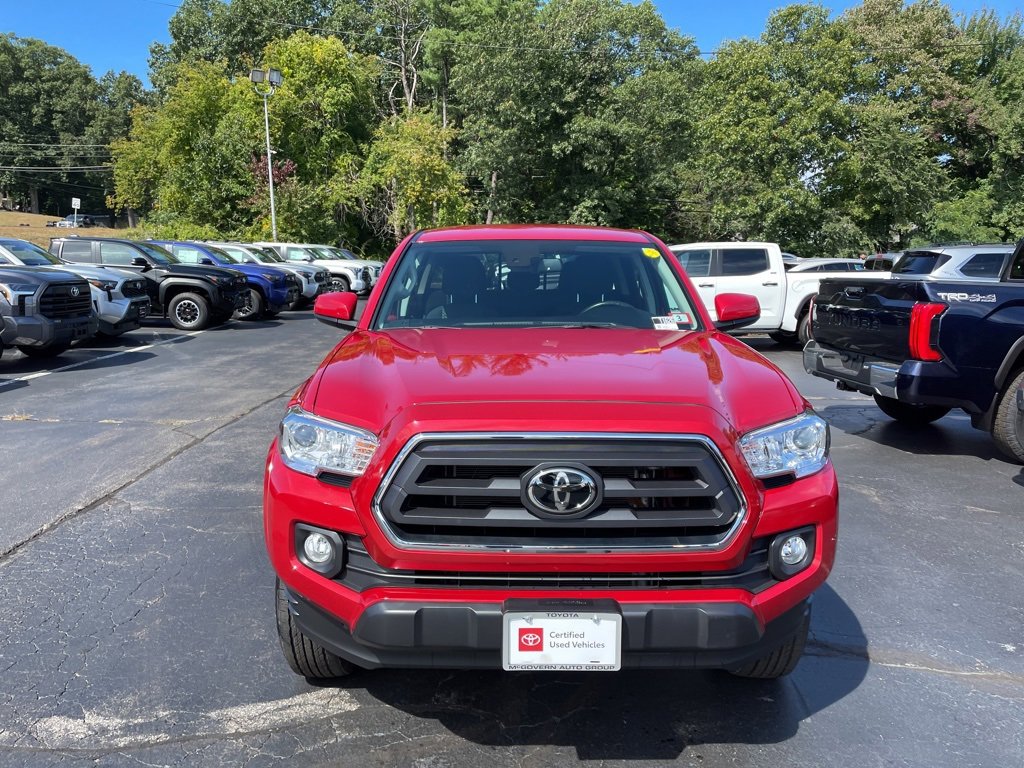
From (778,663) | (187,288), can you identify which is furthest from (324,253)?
(778,663)

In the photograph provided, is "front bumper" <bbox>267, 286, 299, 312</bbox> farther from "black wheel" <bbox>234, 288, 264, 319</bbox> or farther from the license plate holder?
the license plate holder

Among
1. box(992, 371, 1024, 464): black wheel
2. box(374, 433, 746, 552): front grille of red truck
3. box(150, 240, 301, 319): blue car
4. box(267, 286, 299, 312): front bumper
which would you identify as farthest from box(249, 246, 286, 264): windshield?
box(374, 433, 746, 552): front grille of red truck

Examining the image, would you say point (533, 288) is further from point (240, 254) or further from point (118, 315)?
point (240, 254)

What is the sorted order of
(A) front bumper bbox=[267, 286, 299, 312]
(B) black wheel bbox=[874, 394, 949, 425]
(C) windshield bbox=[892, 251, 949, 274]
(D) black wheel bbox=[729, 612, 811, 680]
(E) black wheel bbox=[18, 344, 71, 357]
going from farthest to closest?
(A) front bumper bbox=[267, 286, 299, 312] < (E) black wheel bbox=[18, 344, 71, 357] < (C) windshield bbox=[892, 251, 949, 274] < (B) black wheel bbox=[874, 394, 949, 425] < (D) black wheel bbox=[729, 612, 811, 680]

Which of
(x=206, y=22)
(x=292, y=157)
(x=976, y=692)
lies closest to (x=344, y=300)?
(x=976, y=692)

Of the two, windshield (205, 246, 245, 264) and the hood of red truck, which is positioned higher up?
windshield (205, 246, 245, 264)

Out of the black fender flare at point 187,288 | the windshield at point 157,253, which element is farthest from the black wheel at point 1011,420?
the windshield at point 157,253

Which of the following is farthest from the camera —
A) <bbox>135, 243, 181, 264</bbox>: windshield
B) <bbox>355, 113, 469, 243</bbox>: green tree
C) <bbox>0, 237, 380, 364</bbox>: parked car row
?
<bbox>355, 113, 469, 243</bbox>: green tree

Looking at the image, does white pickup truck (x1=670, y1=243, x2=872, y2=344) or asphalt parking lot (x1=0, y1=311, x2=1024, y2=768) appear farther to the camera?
white pickup truck (x1=670, y1=243, x2=872, y2=344)

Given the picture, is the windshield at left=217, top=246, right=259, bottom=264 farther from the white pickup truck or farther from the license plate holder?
the license plate holder

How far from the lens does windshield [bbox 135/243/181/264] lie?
15734 mm

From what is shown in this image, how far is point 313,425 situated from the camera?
101 inches

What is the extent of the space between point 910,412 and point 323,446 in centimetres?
707

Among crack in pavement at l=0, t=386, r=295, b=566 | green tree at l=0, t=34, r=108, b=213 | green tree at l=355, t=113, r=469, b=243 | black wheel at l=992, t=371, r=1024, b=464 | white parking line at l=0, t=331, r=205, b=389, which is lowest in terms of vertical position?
crack in pavement at l=0, t=386, r=295, b=566
